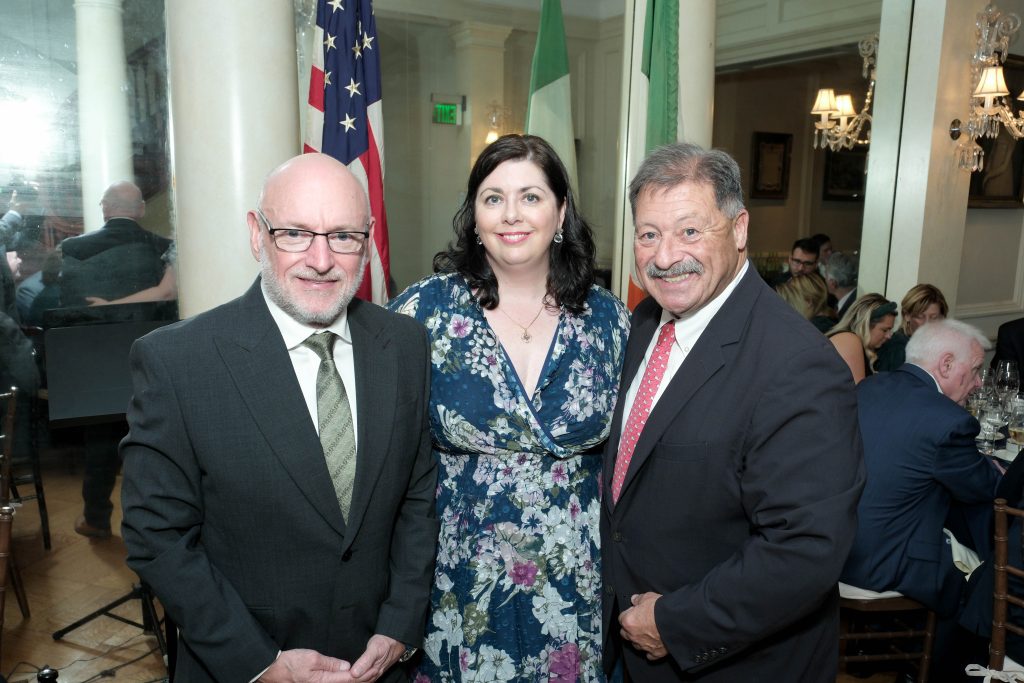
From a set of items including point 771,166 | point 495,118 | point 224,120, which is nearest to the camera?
point 224,120

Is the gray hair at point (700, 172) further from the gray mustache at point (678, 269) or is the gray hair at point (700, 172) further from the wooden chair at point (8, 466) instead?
the wooden chair at point (8, 466)

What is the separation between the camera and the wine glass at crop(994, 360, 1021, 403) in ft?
11.8

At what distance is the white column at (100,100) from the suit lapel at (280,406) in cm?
224

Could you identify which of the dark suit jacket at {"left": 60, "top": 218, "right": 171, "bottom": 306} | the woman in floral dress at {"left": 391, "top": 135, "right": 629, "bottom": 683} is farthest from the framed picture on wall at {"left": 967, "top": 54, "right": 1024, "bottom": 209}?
the dark suit jacket at {"left": 60, "top": 218, "right": 171, "bottom": 306}

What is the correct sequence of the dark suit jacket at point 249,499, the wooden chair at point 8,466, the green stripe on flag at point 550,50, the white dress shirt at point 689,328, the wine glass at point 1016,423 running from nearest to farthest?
1. the dark suit jacket at point 249,499
2. the white dress shirt at point 689,328
3. the wooden chair at point 8,466
4. the wine glass at point 1016,423
5. the green stripe on flag at point 550,50

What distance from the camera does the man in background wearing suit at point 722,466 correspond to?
1.34 meters

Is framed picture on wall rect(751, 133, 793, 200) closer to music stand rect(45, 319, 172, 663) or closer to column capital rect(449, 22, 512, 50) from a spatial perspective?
column capital rect(449, 22, 512, 50)

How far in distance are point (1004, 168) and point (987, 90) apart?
134 centimetres

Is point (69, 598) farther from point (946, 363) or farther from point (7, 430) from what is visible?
point (946, 363)

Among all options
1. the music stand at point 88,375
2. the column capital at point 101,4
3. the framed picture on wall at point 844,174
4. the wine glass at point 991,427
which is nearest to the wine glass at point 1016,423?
the wine glass at point 991,427

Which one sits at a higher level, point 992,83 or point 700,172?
point 992,83

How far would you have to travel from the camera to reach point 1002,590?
2398 mm

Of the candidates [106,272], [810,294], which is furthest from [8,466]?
[810,294]

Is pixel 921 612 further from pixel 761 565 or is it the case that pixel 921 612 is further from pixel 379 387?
pixel 379 387
